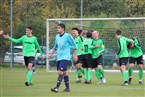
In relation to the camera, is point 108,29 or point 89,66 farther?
point 108,29

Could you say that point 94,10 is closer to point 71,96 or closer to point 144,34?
point 144,34

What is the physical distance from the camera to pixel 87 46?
22.1 m

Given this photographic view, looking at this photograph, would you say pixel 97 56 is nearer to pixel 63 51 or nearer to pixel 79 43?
pixel 79 43

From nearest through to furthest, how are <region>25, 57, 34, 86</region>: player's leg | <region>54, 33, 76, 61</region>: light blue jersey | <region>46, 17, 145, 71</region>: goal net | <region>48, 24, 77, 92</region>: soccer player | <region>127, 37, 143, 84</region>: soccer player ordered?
<region>48, 24, 77, 92</region>: soccer player
<region>54, 33, 76, 61</region>: light blue jersey
<region>25, 57, 34, 86</region>: player's leg
<region>127, 37, 143, 84</region>: soccer player
<region>46, 17, 145, 71</region>: goal net

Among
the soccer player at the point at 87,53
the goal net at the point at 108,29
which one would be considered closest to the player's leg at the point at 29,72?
the soccer player at the point at 87,53

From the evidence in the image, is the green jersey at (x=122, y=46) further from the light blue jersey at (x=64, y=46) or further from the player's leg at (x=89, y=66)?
the light blue jersey at (x=64, y=46)

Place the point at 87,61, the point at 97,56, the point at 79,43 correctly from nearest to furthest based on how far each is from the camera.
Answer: the point at 97,56 < the point at 87,61 < the point at 79,43

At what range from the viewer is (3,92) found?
53.7 feet

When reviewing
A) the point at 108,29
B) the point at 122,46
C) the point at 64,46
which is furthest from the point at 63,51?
the point at 108,29

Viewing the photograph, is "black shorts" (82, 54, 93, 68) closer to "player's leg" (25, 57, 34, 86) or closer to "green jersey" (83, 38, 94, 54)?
"green jersey" (83, 38, 94, 54)

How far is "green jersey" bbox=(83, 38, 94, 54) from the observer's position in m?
21.9

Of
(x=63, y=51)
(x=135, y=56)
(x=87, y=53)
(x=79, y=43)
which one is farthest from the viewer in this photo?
(x=79, y=43)

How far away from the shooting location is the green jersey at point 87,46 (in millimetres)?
21906

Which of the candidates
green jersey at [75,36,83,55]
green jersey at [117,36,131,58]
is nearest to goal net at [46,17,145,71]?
green jersey at [75,36,83,55]
